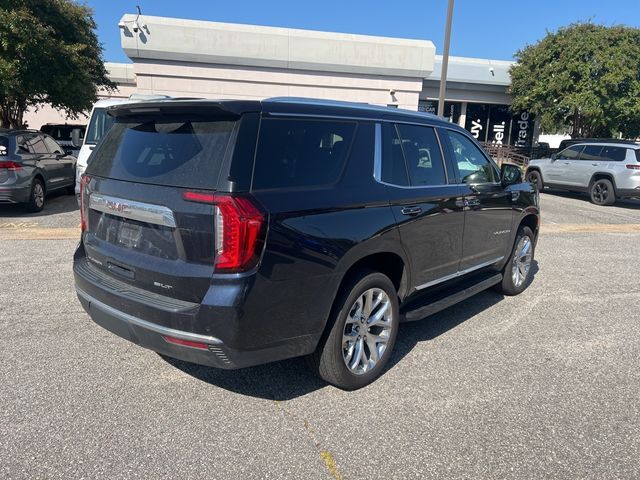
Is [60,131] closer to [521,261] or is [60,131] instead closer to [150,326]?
[521,261]

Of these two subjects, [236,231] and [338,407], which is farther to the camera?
[338,407]

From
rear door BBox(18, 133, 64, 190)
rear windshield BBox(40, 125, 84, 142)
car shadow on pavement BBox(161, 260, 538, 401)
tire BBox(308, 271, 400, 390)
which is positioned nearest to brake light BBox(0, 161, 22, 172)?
rear door BBox(18, 133, 64, 190)

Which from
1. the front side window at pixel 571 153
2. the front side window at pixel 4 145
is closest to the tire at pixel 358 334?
the front side window at pixel 4 145

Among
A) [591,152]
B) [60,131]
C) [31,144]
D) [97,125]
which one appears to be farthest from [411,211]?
[60,131]

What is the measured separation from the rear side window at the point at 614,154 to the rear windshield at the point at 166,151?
14322mm

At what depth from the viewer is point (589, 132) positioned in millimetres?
23953

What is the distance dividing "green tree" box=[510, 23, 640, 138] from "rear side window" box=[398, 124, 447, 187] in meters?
20.6

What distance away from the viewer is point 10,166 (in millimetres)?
8961

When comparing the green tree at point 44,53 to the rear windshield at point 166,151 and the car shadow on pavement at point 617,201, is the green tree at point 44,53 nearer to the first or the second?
the rear windshield at point 166,151

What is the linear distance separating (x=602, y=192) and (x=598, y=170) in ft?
2.14

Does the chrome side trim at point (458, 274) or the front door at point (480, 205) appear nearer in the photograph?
the chrome side trim at point (458, 274)

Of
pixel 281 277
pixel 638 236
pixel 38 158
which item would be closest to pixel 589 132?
pixel 638 236

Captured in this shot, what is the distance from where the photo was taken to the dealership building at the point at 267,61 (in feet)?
62.4

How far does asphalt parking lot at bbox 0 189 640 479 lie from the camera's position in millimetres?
2645
